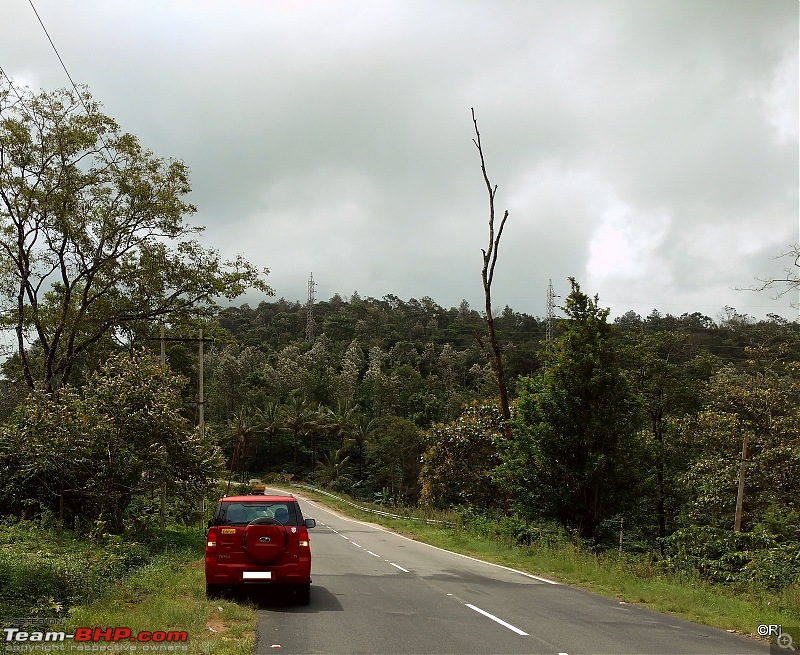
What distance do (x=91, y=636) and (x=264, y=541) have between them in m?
3.43

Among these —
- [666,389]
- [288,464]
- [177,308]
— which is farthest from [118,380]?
[288,464]

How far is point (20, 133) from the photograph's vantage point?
22.0 metres

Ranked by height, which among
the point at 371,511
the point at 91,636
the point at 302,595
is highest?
the point at 91,636

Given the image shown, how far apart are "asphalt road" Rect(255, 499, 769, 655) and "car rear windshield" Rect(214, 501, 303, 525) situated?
1379 millimetres

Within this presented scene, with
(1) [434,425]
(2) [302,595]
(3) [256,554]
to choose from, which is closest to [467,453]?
(1) [434,425]

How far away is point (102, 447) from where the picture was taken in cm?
1845

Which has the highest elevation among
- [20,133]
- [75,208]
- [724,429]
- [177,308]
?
[20,133]

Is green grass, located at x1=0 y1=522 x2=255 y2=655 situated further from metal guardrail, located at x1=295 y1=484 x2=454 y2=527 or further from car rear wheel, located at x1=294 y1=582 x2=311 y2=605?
metal guardrail, located at x1=295 y1=484 x2=454 y2=527

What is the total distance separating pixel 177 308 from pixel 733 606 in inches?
793

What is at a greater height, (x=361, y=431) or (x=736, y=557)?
(x=361, y=431)

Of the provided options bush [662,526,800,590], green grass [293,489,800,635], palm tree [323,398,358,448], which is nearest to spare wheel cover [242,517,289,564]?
green grass [293,489,800,635]

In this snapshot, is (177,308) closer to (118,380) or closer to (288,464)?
(118,380)

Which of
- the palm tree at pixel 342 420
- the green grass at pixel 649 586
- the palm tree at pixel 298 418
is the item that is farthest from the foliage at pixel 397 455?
the green grass at pixel 649 586

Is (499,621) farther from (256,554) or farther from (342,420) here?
(342,420)
